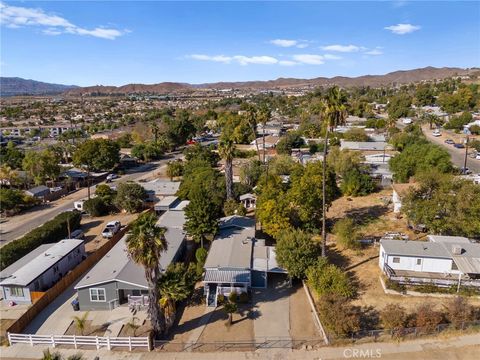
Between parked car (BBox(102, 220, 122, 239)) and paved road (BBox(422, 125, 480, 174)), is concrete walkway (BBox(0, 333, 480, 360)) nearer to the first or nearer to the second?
parked car (BBox(102, 220, 122, 239))

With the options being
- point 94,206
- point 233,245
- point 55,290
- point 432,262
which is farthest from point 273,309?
point 94,206

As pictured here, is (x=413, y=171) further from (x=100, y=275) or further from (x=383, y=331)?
(x=100, y=275)

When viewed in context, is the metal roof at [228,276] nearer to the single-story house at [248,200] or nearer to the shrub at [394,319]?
the shrub at [394,319]

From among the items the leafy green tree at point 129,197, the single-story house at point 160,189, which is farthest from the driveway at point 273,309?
the single-story house at point 160,189

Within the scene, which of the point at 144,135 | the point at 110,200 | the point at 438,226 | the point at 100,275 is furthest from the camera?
the point at 144,135

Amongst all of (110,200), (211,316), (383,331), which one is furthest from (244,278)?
(110,200)

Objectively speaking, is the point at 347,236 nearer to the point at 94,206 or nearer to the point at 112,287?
the point at 112,287

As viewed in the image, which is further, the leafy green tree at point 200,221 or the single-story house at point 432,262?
the leafy green tree at point 200,221

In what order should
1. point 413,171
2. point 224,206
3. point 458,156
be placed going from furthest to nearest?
point 458,156, point 413,171, point 224,206
